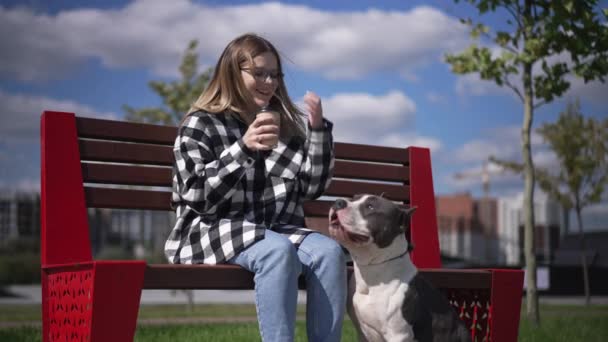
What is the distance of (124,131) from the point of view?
363 centimetres

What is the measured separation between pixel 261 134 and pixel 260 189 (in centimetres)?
47

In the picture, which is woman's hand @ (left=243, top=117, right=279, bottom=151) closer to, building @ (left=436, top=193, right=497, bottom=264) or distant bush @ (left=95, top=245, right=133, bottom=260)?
distant bush @ (left=95, top=245, right=133, bottom=260)

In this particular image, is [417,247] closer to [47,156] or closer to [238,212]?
[238,212]

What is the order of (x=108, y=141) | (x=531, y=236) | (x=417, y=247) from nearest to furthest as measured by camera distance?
1. (x=108, y=141)
2. (x=417, y=247)
3. (x=531, y=236)

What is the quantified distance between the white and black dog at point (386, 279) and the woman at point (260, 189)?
0.13 metres

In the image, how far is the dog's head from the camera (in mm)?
2973

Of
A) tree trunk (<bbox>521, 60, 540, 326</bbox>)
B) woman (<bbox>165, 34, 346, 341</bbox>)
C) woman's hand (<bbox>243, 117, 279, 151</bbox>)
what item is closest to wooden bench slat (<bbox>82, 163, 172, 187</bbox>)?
woman (<bbox>165, 34, 346, 341</bbox>)

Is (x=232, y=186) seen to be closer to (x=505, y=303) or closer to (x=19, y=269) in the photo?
(x=505, y=303)

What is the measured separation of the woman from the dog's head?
93 millimetres

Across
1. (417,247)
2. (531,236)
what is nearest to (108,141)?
(417,247)

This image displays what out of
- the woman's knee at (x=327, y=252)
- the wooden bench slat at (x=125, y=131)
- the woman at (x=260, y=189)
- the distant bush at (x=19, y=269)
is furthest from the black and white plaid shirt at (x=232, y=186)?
the distant bush at (x=19, y=269)

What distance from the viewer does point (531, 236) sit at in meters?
7.95

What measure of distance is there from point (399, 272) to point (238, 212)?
0.78 m

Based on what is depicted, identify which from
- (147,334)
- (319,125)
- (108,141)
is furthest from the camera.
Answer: (147,334)
